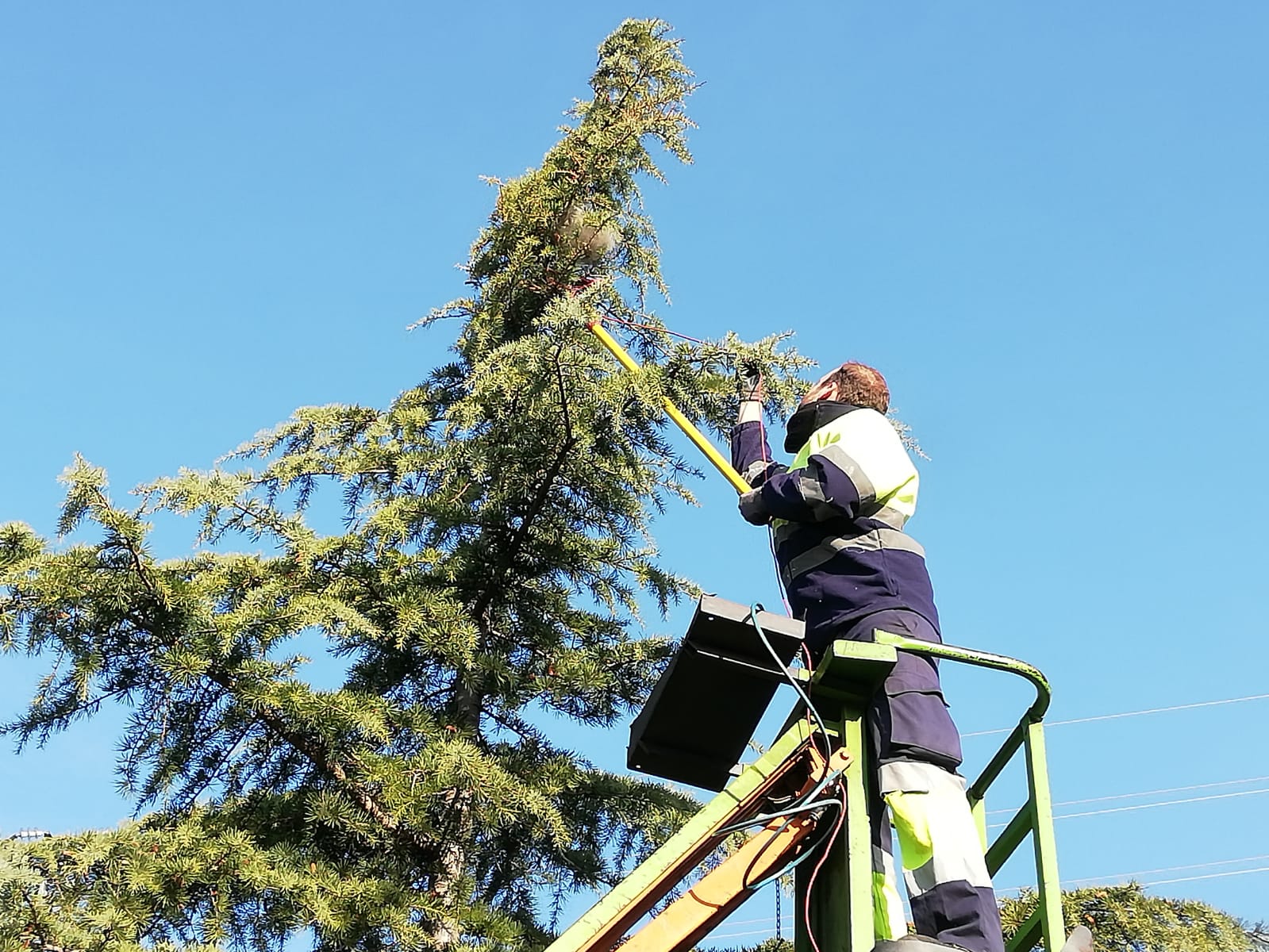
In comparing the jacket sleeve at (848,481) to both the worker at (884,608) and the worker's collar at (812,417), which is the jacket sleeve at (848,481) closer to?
the worker at (884,608)

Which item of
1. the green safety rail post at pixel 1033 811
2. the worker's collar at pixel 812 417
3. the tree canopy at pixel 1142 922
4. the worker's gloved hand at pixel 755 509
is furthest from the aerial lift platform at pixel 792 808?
the tree canopy at pixel 1142 922

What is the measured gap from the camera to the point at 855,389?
5.27m

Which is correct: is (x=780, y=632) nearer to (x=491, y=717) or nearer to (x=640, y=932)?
(x=640, y=932)

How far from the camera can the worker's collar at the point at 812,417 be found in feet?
16.5

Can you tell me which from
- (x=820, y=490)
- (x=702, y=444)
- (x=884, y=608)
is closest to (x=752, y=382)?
(x=702, y=444)

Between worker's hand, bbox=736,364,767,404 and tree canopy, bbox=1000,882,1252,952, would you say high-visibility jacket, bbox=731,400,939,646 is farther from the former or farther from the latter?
tree canopy, bbox=1000,882,1252,952

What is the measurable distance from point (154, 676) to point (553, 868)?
6.63 ft

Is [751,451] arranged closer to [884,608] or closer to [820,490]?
[820,490]

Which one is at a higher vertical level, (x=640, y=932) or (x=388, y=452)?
(x=388, y=452)

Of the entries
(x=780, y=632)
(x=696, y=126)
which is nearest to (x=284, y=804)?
(x=780, y=632)

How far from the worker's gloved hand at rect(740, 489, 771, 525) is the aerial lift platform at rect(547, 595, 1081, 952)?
0.56 m

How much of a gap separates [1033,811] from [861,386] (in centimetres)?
179

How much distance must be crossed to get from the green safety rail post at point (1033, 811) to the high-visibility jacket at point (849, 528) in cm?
27

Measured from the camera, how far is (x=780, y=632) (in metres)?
4.27
